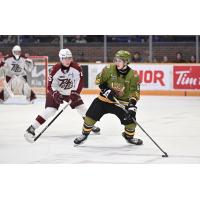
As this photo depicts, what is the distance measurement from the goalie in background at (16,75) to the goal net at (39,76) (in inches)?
27.8

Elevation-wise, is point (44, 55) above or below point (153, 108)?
above

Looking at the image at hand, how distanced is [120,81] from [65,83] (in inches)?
26.2

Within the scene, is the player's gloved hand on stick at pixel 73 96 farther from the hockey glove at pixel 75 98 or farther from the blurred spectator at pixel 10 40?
the blurred spectator at pixel 10 40

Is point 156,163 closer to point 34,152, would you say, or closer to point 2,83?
point 34,152

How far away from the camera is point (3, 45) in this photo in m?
9.36

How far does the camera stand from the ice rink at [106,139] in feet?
15.5

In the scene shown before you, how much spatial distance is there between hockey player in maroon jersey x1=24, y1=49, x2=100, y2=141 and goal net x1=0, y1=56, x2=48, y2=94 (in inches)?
163

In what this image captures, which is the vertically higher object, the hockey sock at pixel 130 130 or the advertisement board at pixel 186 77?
the advertisement board at pixel 186 77

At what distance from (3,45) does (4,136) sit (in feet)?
12.3

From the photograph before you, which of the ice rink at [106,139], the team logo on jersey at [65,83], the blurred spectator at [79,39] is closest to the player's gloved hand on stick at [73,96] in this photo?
the team logo on jersey at [65,83]

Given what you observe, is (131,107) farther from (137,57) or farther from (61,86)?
(137,57)

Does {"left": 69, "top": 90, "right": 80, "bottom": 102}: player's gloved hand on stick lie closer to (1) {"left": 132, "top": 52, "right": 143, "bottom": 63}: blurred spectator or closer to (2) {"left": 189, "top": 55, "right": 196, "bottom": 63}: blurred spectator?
(1) {"left": 132, "top": 52, "right": 143, "bottom": 63}: blurred spectator

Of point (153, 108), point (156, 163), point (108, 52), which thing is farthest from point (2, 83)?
point (156, 163)

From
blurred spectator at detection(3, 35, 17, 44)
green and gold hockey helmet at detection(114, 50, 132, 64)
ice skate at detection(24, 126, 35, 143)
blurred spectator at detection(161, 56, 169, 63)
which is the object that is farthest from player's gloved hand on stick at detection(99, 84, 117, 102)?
blurred spectator at detection(161, 56, 169, 63)
